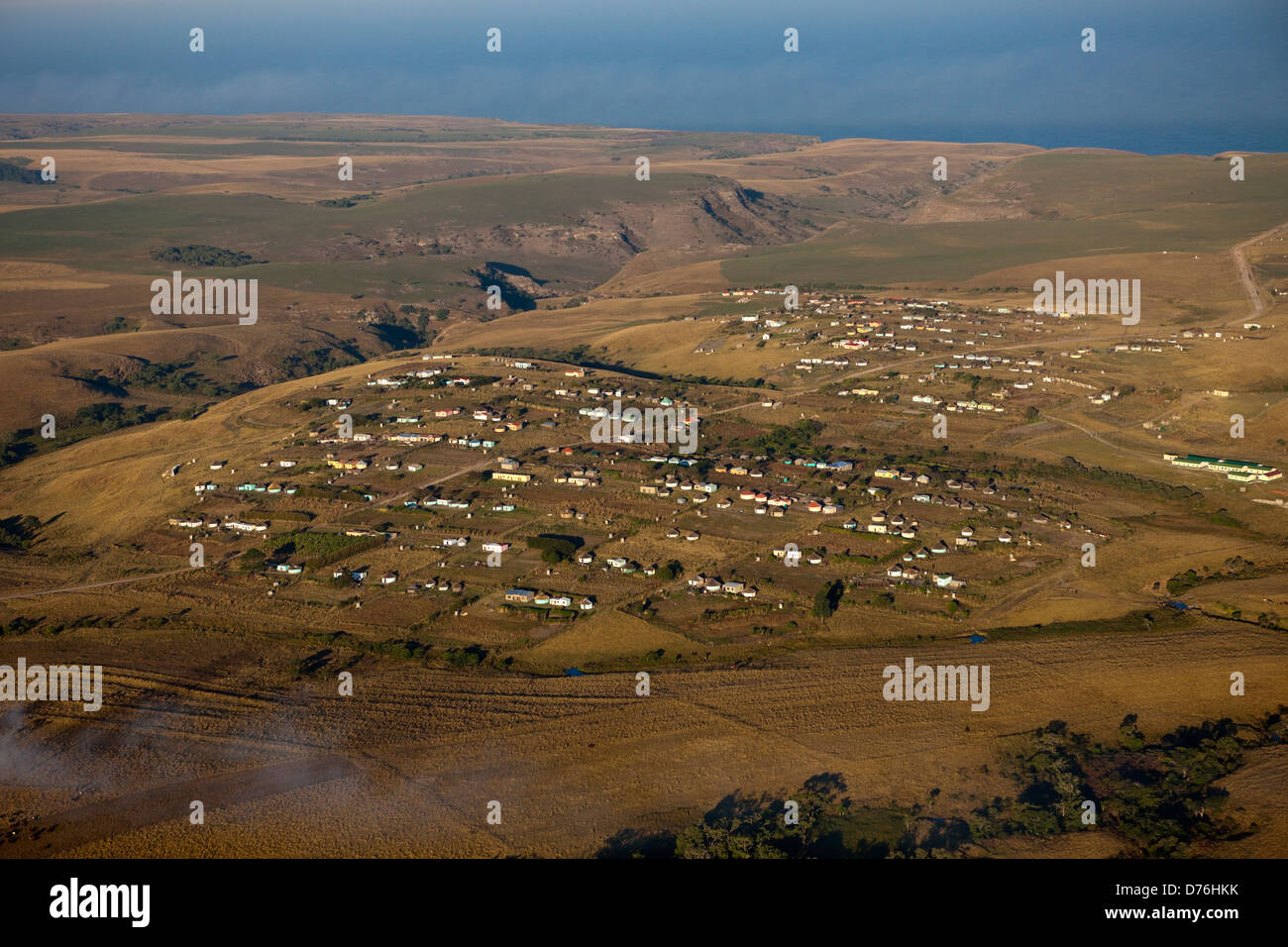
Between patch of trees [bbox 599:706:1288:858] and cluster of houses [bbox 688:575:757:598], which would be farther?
cluster of houses [bbox 688:575:757:598]

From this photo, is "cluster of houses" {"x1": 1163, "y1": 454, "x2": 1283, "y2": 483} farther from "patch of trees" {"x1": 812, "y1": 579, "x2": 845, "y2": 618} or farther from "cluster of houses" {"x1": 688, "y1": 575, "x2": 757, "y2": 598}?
"cluster of houses" {"x1": 688, "y1": 575, "x2": 757, "y2": 598}

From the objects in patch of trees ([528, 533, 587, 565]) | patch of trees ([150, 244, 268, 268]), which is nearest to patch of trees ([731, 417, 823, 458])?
patch of trees ([528, 533, 587, 565])

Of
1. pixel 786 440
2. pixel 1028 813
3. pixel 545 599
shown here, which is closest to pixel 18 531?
pixel 545 599

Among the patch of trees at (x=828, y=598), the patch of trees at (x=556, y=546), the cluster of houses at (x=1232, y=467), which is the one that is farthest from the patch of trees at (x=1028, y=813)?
the cluster of houses at (x=1232, y=467)

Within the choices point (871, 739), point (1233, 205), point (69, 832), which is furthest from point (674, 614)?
point (1233, 205)

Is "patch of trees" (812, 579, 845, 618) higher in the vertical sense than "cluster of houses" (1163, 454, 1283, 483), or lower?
lower

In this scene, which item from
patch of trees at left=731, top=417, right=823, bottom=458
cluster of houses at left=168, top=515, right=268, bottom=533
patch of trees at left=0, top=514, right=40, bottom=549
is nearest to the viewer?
cluster of houses at left=168, top=515, right=268, bottom=533

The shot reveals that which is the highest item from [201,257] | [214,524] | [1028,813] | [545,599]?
[201,257]

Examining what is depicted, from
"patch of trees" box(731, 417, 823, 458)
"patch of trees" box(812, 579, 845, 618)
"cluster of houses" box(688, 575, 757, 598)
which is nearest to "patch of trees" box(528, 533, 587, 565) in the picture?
"cluster of houses" box(688, 575, 757, 598)

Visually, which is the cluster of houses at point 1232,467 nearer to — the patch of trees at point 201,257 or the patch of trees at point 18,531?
the patch of trees at point 18,531

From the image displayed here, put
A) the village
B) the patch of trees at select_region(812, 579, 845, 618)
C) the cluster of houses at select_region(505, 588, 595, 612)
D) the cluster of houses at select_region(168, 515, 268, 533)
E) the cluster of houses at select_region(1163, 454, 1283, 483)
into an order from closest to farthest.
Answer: the patch of trees at select_region(812, 579, 845, 618) → the cluster of houses at select_region(505, 588, 595, 612) → the village → the cluster of houses at select_region(168, 515, 268, 533) → the cluster of houses at select_region(1163, 454, 1283, 483)

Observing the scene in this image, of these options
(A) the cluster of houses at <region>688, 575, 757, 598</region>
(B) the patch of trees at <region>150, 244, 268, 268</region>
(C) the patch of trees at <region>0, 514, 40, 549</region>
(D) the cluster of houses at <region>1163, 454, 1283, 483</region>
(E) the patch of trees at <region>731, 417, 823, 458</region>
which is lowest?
(A) the cluster of houses at <region>688, 575, 757, 598</region>

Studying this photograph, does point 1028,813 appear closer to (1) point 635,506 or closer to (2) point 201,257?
(1) point 635,506
